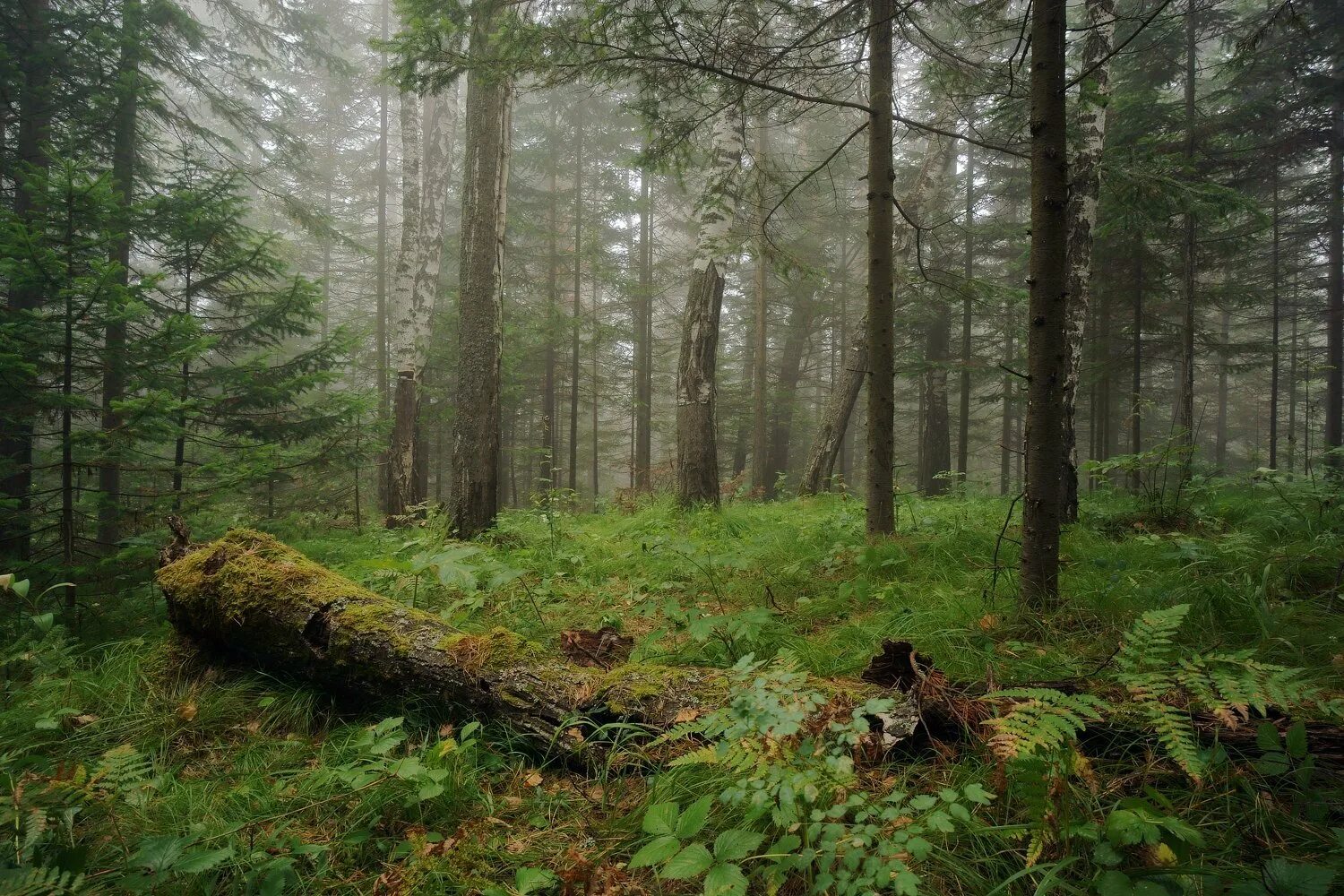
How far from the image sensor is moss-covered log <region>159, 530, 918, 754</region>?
7.25 feet

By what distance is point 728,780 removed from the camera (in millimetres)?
1832

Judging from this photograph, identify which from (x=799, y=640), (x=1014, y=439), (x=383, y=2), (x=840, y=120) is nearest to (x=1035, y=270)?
(x=799, y=640)

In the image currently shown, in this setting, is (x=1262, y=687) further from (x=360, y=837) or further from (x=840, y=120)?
(x=840, y=120)

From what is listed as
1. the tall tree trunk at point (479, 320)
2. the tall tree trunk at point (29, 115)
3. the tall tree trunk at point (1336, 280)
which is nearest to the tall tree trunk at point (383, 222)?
the tall tree trunk at point (29, 115)

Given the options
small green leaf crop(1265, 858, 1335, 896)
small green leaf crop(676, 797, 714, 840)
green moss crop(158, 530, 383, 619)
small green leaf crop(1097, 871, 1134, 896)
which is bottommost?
small green leaf crop(676, 797, 714, 840)

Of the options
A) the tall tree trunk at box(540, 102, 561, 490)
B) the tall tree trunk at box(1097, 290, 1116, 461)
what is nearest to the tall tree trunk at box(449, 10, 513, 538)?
the tall tree trunk at box(540, 102, 561, 490)

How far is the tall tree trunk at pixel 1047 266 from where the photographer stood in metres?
2.76

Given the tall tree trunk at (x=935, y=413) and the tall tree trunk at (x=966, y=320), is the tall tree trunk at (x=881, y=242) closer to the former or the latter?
the tall tree trunk at (x=966, y=320)

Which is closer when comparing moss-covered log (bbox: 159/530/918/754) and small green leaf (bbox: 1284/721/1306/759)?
small green leaf (bbox: 1284/721/1306/759)

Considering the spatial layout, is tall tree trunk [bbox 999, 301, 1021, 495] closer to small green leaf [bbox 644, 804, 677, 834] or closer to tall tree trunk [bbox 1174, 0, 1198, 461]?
tall tree trunk [bbox 1174, 0, 1198, 461]

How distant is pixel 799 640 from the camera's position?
297 cm

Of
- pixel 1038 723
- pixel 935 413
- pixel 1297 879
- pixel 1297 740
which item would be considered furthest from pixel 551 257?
pixel 1297 879

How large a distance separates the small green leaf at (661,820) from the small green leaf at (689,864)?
0.27 feet

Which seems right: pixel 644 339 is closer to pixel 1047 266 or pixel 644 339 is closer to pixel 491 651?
pixel 1047 266
